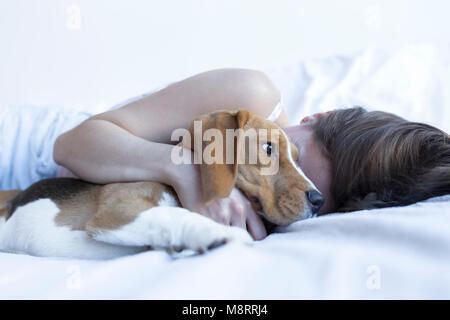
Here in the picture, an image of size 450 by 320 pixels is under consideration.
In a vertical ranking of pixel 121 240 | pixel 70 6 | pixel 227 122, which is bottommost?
pixel 121 240

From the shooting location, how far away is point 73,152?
1429 millimetres

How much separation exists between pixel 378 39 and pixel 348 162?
7.39 feet

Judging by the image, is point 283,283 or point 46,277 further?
point 46,277

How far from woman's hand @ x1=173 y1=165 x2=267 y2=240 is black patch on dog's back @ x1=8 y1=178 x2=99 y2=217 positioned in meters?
0.37

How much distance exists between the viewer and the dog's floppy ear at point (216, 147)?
1024 mm

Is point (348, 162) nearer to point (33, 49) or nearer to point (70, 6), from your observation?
point (70, 6)

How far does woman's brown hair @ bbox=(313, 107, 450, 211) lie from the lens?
117 cm

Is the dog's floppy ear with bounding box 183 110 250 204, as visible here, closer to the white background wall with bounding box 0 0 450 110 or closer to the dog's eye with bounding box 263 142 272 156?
the dog's eye with bounding box 263 142 272 156

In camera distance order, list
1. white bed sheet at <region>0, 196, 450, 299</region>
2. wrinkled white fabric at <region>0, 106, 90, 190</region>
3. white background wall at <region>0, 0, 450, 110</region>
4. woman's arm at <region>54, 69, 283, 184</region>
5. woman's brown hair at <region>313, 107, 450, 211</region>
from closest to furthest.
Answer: white bed sheet at <region>0, 196, 450, 299</region>, woman's brown hair at <region>313, 107, 450, 211</region>, woman's arm at <region>54, 69, 283, 184</region>, wrinkled white fabric at <region>0, 106, 90, 190</region>, white background wall at <region>0, 0, 450, 110</region>

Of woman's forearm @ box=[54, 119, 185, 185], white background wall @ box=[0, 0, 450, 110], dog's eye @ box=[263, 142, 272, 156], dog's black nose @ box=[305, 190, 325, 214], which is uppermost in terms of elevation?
white background wall @ box=[0, 0, 450, 110]

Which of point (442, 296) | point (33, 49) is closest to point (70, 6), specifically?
point (33, 49)

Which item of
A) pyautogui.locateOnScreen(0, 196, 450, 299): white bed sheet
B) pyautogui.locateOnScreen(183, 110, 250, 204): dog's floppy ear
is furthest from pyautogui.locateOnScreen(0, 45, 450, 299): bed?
pyautogui.locateOnScreen(183, 110, 250, 204): dog's floppy ear

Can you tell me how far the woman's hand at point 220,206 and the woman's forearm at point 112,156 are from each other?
4cm

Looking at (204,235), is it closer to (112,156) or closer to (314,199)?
(314,199)
